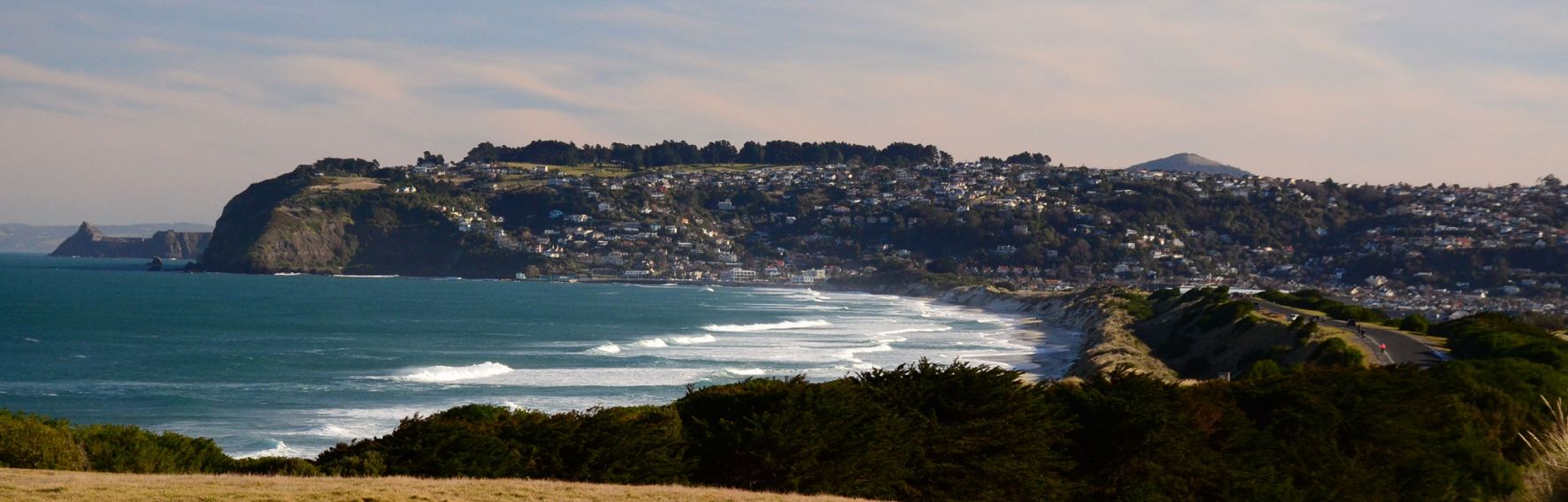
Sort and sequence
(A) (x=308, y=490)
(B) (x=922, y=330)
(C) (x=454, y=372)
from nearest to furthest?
1. (A) (x=308, y=490)
2. (C) (x=454, y=372)
3. (B) (x=922, y=330)

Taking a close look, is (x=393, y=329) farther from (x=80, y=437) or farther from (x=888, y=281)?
(x=888, y=281)

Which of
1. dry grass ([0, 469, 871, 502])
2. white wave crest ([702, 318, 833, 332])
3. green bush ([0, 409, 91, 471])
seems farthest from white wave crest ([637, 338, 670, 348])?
dry grass ([0, 469, 871, 502])

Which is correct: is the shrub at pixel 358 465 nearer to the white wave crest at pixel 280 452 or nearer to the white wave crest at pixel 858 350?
the white wave crest at pixel 280 452

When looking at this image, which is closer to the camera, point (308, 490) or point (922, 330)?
point (308, 490)

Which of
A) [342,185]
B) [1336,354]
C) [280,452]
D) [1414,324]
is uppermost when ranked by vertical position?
[342,185]

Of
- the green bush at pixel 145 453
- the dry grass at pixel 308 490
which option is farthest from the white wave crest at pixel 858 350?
the dry grass at pixel 308 490

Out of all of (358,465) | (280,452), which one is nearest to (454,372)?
(280,452)

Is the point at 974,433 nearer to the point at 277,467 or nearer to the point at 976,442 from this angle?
the point at 976,442

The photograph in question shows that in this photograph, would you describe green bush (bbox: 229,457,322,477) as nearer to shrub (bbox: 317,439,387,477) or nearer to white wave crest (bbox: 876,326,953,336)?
shrub (bbox: 317,439,387,477)

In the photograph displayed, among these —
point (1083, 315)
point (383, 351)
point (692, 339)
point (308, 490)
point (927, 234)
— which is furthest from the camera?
point (927, 234)
